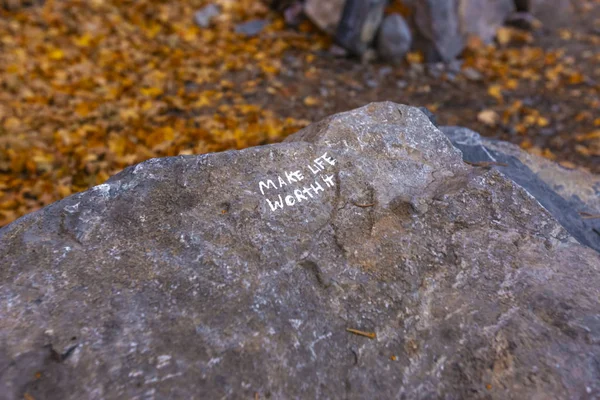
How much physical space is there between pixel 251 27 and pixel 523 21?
286 centimetres

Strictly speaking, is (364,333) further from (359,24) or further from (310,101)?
(359,24)

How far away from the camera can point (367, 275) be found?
1.54m

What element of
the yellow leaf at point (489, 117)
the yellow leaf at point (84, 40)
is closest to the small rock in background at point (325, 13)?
the yellow leaf at point (489, 117)

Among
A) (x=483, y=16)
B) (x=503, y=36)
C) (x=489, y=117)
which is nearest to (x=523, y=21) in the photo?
(x=503, y=36)

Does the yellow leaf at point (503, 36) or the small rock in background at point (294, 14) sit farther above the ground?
the yellow leaf at point (503, 36)

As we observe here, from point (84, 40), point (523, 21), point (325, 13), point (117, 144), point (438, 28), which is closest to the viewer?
point (117, 144)

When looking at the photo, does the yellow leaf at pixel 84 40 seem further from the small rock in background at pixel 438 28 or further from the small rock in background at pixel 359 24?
the small rock in background at pixel 438 28

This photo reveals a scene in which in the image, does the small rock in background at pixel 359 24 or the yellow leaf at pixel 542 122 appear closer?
the yellow leaf at pixel 542 122

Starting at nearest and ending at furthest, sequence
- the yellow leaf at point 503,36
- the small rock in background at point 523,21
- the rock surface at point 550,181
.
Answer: the rock surface at point 550,181 < the yellow leaf at point 503,36 < the small rock in background at point 523,21

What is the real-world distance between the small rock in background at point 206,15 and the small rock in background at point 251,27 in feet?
0.86

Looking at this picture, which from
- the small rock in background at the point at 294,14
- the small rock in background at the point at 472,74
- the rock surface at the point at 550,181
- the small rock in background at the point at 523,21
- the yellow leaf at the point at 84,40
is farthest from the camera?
the small rock in background at the point at 523,21

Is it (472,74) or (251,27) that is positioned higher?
(472,74)

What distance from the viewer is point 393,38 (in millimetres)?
4395

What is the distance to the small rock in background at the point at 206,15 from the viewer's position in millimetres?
4645
